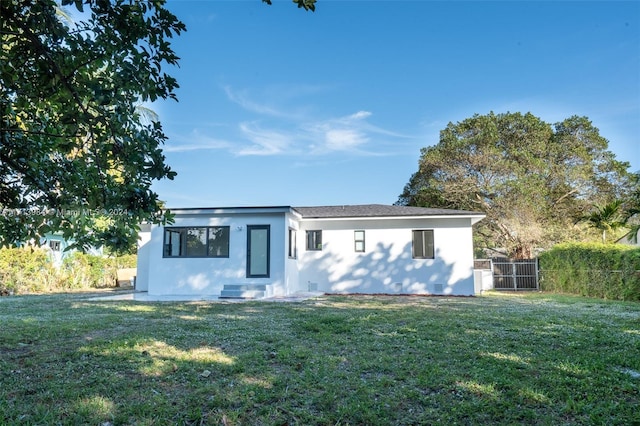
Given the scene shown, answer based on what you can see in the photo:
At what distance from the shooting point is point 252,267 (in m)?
13.2

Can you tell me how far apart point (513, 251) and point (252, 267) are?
15.3 m

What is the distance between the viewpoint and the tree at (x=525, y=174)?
68.7 feet

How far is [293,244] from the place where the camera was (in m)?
14.5

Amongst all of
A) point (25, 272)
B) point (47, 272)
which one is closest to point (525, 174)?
point (47, 272)

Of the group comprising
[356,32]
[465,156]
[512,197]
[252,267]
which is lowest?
[252,267]

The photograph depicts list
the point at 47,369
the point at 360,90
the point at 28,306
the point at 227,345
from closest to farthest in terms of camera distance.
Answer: the point at 47,369 → the point at 227,345 → the point at 28,306 → the point at 360,90

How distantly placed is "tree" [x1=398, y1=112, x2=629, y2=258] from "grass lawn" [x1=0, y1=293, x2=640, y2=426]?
49.5 feet

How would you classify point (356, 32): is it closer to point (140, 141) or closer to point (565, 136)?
point (140, 141)

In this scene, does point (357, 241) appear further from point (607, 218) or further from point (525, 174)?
point (607, 218)

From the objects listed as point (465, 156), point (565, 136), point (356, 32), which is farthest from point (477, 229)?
point (356, 32)

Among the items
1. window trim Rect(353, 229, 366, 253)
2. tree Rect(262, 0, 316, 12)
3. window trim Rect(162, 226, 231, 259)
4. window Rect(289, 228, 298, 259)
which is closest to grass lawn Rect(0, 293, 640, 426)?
tree Rect(262, 0, 316, 12)

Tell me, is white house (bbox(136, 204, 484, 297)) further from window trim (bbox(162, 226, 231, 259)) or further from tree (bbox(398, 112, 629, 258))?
tree (bbox(398, 112, 629, 258))

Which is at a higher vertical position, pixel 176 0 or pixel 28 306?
pixel 176 0

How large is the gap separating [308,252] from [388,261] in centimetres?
311
